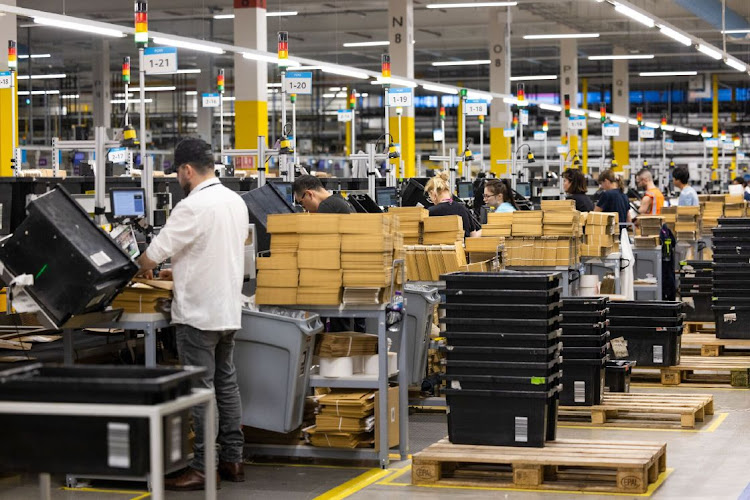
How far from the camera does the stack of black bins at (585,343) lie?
7.14 metres

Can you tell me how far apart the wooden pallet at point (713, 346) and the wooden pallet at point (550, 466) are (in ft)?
13.9

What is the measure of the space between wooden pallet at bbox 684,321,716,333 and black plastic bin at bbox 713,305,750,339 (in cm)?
152

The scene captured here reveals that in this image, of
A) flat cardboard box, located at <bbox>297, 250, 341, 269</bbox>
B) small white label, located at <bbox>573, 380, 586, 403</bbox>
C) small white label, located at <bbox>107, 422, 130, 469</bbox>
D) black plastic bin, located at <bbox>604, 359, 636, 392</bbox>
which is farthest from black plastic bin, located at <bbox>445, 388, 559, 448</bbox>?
small white label, located at <bbox>107, 422, 130, 469</bbox>

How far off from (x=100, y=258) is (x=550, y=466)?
252 cm

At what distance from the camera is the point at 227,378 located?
216 inches

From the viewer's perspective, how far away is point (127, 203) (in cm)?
580

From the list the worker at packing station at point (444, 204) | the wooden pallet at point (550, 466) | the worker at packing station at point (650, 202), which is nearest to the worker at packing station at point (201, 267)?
the wooden pallet at point (550, 466)

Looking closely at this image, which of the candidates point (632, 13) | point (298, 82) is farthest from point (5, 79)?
point (632, 13)

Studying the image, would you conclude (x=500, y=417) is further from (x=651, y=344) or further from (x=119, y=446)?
(x=651, y=344)

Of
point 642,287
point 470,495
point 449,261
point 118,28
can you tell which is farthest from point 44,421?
point 642,287

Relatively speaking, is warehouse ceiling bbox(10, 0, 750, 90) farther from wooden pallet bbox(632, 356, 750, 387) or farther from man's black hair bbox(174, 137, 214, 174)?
man's black hair bbox(174, 137, 214, 174)

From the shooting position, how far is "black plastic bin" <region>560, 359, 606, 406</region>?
7.24 meters

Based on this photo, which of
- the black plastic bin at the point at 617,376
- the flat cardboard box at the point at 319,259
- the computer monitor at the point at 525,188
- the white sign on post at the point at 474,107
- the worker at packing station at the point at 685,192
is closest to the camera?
the flat cardboard box at the point at 319,259

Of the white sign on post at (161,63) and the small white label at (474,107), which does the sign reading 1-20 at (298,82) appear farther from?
the small white label at (474,107)
